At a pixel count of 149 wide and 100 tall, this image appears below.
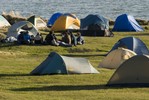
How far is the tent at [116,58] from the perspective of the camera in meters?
27.3

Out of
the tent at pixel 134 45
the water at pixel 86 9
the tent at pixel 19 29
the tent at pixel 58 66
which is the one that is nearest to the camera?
the tent at pixel 58 66

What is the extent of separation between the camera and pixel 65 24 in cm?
4531

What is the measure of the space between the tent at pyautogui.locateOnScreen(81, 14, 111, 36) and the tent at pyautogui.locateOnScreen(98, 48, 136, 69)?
14.6 metres

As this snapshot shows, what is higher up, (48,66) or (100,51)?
(48,66)

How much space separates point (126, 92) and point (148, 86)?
1.50 metres

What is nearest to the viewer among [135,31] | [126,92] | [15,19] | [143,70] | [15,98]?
[15,98]

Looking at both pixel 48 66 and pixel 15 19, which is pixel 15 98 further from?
pixel 15 19

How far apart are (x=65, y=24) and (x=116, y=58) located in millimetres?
18223

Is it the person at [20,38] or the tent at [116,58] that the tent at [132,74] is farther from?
the person at [20,38]

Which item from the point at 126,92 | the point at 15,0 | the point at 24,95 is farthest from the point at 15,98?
the point at 15,0

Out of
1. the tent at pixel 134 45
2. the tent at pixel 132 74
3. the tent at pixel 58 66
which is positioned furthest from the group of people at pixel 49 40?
the tent at pixel 132 74

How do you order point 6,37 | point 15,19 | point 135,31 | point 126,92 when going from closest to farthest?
point 126,92, point 6,37, point 135,31, point 15,19

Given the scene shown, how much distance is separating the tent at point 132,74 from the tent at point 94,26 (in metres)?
21.5

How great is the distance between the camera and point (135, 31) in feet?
152
